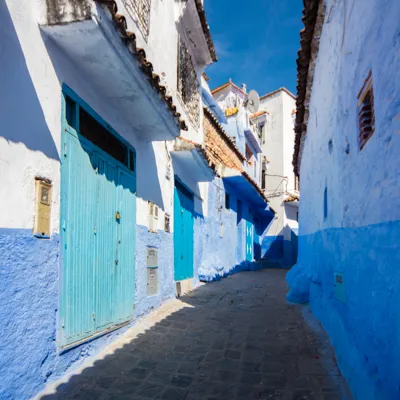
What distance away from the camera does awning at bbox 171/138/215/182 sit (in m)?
7.57

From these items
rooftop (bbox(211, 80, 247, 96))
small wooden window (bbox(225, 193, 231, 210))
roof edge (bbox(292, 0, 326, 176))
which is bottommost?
small wooden window (bbox(225, 193, 231, 210))

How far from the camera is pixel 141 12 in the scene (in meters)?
5.71

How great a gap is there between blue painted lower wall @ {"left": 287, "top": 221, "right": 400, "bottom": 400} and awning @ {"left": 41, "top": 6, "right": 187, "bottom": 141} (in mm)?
3113

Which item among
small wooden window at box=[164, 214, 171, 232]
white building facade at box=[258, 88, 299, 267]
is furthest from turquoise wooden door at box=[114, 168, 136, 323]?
white building facade at box=[258, 88, 299, 267]

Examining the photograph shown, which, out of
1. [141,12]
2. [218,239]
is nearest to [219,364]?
[141,12]

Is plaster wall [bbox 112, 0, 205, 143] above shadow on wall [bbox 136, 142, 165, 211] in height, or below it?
above

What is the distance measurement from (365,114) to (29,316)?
360cm

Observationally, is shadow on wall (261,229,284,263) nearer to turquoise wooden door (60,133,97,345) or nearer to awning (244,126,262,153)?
awning (244,126,262,153)

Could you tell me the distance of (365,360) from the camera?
2.87m

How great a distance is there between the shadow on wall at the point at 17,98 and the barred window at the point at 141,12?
2660 millimetres

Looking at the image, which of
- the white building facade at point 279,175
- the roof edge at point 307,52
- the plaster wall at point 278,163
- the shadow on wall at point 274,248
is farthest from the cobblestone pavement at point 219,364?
the plaster wall at point 278,163

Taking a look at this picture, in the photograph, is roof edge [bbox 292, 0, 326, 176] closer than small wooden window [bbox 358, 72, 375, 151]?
No

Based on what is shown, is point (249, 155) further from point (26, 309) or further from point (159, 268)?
point (26, 309)

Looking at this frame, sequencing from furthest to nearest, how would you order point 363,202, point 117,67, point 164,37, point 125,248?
1. point 164,37
2. point 125,248
3. point 117,67
4. point 363,202
